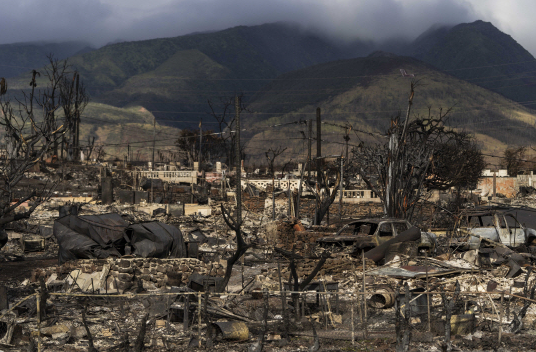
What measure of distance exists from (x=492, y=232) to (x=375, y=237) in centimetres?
455

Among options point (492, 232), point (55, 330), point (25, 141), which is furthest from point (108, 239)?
point (492, 232)

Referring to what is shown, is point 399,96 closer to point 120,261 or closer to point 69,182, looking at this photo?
point 69,182

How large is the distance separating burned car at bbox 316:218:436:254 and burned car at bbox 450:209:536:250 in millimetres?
1249

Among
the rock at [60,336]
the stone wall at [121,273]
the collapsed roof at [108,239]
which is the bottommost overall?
the rock at [60,336]

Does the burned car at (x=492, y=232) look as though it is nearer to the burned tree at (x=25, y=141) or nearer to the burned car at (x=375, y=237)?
the burned car at (x=375, y=237)

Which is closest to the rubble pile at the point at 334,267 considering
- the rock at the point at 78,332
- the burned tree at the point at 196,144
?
the rock at the point at 78,332

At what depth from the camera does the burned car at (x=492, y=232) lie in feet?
58.6

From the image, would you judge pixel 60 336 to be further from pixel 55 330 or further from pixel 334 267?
pixel 334 267

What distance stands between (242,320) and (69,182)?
111ft

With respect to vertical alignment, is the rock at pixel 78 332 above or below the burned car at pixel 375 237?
below

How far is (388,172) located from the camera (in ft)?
76.0

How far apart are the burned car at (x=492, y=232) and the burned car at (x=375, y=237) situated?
125 cm

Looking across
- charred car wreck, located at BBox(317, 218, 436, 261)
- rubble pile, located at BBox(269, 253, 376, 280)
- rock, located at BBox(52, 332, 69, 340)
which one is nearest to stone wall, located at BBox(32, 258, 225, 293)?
rubble pile, located at BBox(269, 253, 376, 280)

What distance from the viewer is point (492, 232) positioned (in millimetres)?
18438
